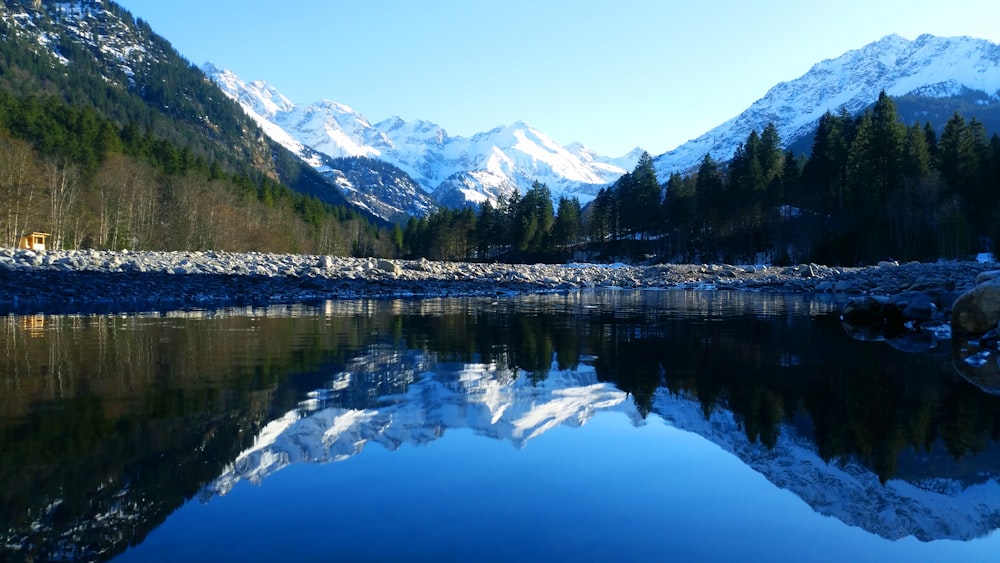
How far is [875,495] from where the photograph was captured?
478cm

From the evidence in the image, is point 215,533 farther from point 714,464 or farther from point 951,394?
point 951,394

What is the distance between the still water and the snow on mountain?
3 cm

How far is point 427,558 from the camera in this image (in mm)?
3621

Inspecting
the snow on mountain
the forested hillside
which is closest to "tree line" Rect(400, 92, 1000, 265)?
the forested hillside

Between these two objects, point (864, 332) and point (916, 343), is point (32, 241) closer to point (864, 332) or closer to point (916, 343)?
point (864, 332)

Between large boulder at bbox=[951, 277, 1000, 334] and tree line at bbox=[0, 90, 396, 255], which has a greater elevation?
tree line at bbox=[0, 90, 396, 255]

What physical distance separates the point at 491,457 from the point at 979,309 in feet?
42.1

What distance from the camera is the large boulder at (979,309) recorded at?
12.8 m

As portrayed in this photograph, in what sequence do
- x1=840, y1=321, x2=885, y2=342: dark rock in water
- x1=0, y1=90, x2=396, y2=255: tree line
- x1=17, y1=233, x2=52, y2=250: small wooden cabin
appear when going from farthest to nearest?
x1=0, y1=90, x2=396, y2=255: tree line < x1=17, y1=233, x2=52, y2=250: small wooden cabin < x1=840, y1=321, x2=885, y2=342: dark rock in water

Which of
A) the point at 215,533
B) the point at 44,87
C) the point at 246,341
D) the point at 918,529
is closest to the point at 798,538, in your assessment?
the point at 918,529

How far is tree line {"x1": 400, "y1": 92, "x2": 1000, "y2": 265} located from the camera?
49188 millimetres

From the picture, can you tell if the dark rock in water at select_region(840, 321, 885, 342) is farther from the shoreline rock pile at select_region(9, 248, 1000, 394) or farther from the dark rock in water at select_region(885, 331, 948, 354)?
the dark rock in water at select_region(885, 331, 948, 354)

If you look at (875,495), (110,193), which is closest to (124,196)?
(110,193)

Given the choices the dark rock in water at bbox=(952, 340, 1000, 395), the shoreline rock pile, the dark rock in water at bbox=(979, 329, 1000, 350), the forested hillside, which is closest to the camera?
the dark rock in water at bbox=(952, 340, 1000, 395)
